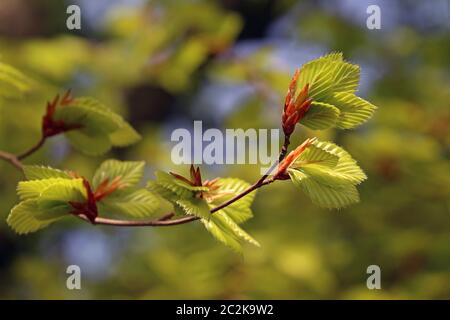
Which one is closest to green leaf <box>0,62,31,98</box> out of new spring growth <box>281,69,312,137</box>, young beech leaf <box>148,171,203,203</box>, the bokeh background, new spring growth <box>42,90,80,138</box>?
new spring growth <box>42,90,80,138</box>

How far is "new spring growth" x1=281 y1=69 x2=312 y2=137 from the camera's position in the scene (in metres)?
0.87

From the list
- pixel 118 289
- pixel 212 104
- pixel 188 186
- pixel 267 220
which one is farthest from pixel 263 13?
pixel 188 186

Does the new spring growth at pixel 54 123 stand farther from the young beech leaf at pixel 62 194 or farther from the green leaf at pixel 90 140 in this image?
the young beech leaf at pixel 62 194

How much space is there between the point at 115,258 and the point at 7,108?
86 cm

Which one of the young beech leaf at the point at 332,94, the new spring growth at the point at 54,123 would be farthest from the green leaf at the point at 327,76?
the new spring growth at the point at 54,123

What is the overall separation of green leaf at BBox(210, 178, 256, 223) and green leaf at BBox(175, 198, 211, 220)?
57 mm

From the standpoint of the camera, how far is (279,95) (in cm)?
216

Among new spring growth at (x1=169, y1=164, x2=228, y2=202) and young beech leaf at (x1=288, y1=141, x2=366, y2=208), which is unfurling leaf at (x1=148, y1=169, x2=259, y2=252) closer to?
new spring growth at (x1=169, y1=164, x2=228, y2=202)

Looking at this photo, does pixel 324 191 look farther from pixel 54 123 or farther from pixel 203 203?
pixel 54 123

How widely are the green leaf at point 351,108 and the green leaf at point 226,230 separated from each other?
192mm

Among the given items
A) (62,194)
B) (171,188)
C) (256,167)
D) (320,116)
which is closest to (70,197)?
(62,194)

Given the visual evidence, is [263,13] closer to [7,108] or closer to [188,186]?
[7,108]

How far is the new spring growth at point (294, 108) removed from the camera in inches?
34.2

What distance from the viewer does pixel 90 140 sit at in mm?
1185
